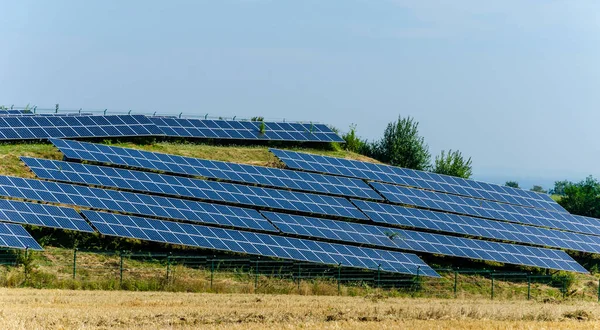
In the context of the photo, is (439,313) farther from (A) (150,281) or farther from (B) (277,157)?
(B) (277,157)

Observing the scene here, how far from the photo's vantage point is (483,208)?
66.0 meters

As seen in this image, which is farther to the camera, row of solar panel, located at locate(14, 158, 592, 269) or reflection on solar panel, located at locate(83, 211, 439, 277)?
row of solar panel, located at locate(14, 158, 592, 269)

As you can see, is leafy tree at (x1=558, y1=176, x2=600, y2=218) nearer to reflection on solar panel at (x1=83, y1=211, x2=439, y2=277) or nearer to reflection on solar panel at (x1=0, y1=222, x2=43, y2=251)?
reflection on solar panel at (x1=83, y1=211, x2=439, y2=277)

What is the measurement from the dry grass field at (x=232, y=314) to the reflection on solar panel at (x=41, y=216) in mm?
7401

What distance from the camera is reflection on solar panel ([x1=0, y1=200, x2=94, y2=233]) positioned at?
159 ft

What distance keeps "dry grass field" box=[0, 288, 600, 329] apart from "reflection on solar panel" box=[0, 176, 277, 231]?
401 inches

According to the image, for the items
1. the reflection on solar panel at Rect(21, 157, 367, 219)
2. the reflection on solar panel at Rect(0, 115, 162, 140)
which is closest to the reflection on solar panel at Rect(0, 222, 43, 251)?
the reflection on solar panel at Rect(21, 157, 367, 219)

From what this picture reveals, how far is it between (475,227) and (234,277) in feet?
60.8

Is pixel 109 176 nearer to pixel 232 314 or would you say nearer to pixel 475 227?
pixel 475 227

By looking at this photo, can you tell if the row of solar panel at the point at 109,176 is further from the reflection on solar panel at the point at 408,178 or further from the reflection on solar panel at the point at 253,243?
the reflection on solar panel at the point at 408,178

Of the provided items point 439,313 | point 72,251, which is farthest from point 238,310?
point 72,251

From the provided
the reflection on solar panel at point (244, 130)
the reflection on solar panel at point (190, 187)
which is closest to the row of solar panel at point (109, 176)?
the reflection on solar panel at point (190, 187)

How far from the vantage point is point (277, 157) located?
226ft

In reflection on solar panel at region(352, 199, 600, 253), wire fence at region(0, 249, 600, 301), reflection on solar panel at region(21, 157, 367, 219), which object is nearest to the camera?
wire fence at region(0, 249, 600, 301)
